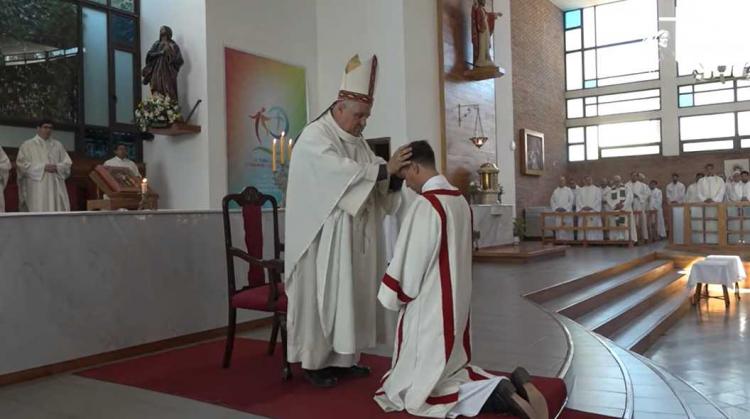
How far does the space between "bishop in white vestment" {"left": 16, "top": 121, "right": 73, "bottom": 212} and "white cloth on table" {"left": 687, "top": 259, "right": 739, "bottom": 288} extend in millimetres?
8781

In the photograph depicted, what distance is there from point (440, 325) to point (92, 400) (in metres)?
1.82

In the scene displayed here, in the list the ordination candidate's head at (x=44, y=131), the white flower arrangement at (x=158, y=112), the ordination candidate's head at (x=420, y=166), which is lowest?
the ordination candidate's head at (x=420, y=166)

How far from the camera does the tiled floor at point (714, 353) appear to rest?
472 centimetres

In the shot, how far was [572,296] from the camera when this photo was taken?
6.85m

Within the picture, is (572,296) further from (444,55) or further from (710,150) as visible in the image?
(710,150)

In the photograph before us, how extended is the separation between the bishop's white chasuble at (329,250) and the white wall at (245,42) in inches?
218

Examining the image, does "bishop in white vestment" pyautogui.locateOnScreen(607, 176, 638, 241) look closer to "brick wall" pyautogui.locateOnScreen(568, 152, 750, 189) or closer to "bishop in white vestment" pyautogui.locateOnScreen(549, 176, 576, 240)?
"bishop in white vestment" pyautogui.locateOnScreen(549, 176, 576, 240)

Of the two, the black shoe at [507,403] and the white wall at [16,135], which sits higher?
the white wall at [16,135]

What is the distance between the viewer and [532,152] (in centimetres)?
1608

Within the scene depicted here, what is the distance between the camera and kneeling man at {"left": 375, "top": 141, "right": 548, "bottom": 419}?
254 cm

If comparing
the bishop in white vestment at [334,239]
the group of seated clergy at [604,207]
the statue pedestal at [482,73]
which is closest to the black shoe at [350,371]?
the bishop in white vestment at [334,239]

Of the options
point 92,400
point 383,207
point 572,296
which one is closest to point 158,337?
point 92,400

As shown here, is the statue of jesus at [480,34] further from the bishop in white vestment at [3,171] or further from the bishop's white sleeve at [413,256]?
the bishop's white sleeve at [413,256]

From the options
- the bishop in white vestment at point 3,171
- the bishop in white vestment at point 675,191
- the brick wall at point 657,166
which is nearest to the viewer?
the bishop in white vestment at point 3,171
